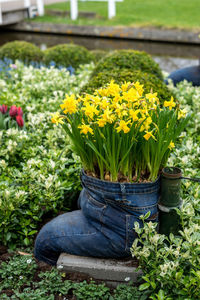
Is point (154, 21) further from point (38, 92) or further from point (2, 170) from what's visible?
point (2, 170)

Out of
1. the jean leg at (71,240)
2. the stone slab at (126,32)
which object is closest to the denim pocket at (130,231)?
the jean leg at (71,240)

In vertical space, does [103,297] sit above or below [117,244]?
below

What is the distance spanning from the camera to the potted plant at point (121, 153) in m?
2.10

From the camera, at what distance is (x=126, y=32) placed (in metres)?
13.5

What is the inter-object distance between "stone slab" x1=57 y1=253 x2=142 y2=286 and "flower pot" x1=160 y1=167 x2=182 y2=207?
425mm

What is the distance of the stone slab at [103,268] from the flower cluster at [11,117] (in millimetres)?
1610

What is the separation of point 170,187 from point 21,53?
213 inches

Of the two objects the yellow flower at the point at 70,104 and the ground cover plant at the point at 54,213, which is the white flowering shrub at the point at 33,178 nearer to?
the ground cover plant at the point at 54,213

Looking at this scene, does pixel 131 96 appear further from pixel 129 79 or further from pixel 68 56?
pixel 68 56

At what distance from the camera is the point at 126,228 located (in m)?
2.19

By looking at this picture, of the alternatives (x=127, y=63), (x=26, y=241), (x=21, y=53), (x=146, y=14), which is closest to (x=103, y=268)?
(x=26, y=241)

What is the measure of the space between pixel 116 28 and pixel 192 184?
1194 cm

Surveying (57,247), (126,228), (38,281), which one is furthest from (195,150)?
(38,281)

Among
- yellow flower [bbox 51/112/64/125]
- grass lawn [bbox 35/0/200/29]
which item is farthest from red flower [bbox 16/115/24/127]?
grass lawn [bbox 35/0/200/29]
